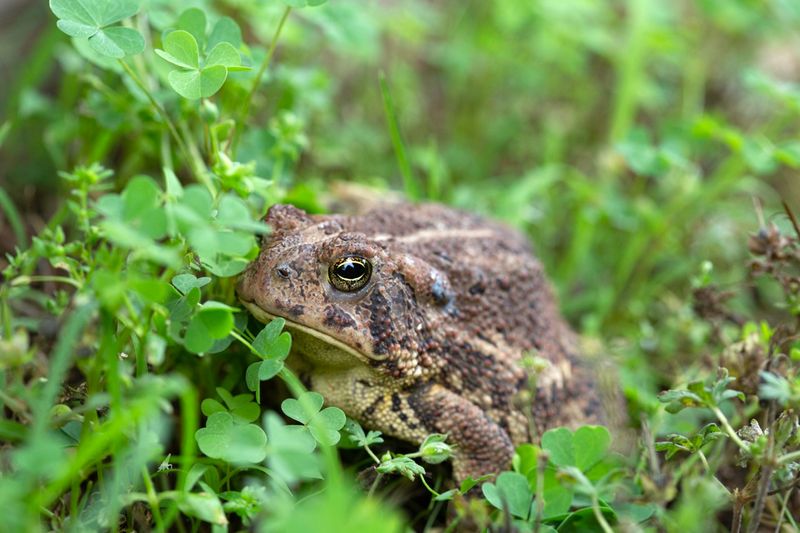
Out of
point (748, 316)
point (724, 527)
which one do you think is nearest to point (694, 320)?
point (748, 316)

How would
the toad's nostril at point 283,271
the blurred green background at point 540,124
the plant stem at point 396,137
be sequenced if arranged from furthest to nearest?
1. the blurred green background at point 540,124
2. the plant stem at point 396,137
3. the toad's nostril at point 283,271

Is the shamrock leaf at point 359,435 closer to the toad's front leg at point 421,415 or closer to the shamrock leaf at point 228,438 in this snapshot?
the toad's front leg at point 421,415

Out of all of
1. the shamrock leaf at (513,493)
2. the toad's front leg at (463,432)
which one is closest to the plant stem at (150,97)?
the toad's front leg at (463,432)

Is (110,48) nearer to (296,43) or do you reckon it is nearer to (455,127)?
(296,43)

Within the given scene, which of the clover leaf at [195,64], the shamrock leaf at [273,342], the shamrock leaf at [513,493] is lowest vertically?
the shamrock leaf at [513,493]

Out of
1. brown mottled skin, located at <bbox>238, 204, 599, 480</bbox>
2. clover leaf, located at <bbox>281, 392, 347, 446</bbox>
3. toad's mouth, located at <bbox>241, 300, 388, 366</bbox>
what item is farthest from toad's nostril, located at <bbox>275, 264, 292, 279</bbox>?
A: clover leaf, located at <bbox>281, 392, 347, 446</bbox>

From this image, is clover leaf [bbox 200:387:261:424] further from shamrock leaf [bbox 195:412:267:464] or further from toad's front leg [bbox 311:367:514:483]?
toad's front leg [bbox 311:367:514:483]

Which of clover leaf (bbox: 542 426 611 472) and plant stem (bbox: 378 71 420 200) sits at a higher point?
plant stem (bbox: 378 71 420 200)
